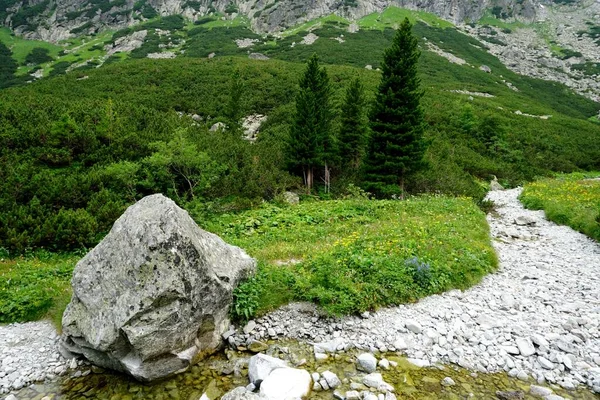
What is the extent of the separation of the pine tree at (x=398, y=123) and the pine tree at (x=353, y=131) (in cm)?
388

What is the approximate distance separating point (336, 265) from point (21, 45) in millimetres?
158670

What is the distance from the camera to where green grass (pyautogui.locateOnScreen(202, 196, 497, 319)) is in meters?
9.88

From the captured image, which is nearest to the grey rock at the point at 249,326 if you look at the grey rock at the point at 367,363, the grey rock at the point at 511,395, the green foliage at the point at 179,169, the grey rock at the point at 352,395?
the grey rock at the point at 367,363

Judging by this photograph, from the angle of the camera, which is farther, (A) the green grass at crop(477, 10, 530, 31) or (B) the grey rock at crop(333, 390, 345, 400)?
(A) the green grass at crop(477, 10, 530, 31)

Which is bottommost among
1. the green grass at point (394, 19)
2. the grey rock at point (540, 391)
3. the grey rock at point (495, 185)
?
the grey rock at point (495, 185)

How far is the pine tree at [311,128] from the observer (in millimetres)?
28031

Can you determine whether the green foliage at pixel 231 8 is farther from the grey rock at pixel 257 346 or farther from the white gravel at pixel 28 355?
the grey rock at pixel 257 346

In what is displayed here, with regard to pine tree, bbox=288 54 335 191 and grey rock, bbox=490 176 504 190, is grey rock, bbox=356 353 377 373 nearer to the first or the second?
pine tree, bbox=288 54 335 191

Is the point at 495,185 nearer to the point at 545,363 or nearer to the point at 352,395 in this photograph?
the point at 545,363

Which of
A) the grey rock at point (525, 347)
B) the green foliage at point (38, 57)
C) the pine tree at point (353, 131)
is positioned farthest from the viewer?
the green foliage at point (38, 57)

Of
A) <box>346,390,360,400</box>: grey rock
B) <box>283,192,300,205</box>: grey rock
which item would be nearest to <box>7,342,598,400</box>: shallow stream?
<box>346,390,360,400</box>: grey rock

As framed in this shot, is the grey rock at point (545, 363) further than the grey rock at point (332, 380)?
Yes

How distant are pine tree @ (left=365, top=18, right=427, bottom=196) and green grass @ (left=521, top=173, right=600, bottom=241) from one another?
26.3 feet

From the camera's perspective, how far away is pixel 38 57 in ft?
351
